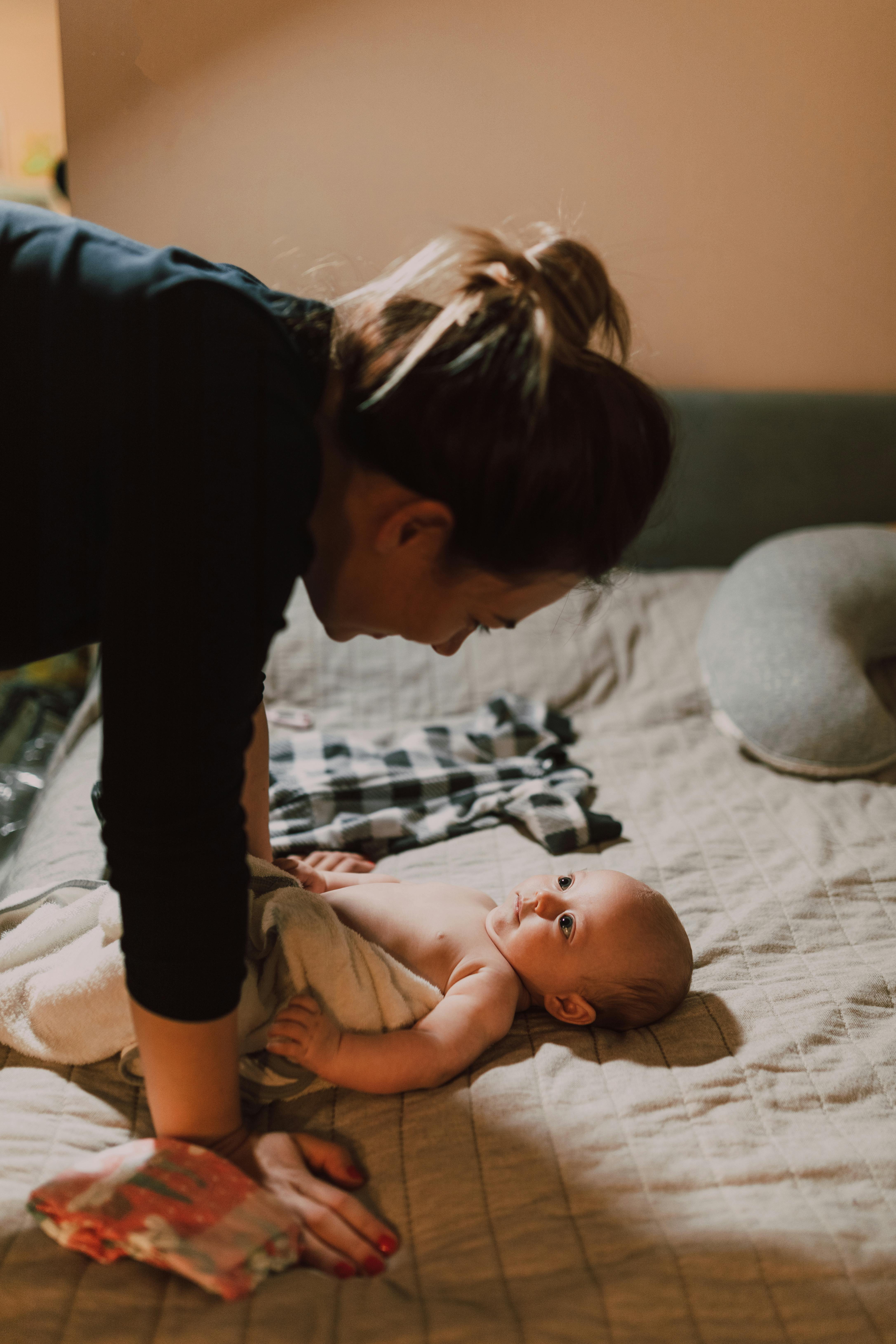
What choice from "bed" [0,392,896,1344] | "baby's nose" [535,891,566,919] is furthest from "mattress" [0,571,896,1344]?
"baby's nose" [535,891,566,919]

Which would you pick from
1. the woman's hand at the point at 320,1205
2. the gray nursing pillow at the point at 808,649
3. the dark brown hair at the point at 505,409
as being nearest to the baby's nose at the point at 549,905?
the woman's hand at the point at 320,1205

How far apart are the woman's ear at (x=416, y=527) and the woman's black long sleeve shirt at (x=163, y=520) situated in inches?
2.5

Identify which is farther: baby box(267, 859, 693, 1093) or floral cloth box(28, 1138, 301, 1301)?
baby box(267, 859, 693, 1093)

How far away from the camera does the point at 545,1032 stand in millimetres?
1009

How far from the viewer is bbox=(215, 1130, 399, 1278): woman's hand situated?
2.39ft

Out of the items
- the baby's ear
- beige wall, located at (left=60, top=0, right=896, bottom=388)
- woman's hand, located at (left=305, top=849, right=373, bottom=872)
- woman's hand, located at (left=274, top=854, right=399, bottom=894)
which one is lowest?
woman's hand, located at (left=305, top=849, right=373, bottom=872)

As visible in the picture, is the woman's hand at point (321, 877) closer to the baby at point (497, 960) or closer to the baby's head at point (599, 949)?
the baby at point (497, 960)

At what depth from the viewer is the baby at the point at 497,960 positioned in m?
0.90

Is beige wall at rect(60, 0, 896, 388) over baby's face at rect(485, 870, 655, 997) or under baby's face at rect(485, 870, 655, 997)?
over

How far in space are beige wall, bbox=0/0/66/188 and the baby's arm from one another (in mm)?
2435

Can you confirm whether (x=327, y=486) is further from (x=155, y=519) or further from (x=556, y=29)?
(x=556, y=29)

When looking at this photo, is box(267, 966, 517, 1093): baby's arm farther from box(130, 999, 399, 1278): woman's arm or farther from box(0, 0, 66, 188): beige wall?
box(0, 0, 66, 188): beige wall

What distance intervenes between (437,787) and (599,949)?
0.49 m

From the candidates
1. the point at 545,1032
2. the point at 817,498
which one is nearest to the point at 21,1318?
the point at 545,1032
